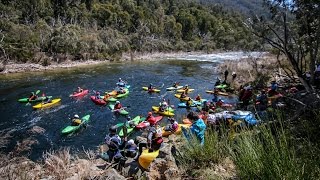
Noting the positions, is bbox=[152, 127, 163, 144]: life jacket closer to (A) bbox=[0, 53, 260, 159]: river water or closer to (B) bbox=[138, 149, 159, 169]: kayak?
(B) bbox=[138, 149, 159, 169]: kayak

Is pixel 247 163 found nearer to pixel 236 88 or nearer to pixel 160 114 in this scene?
pixel 160 114

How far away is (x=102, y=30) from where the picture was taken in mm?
67812

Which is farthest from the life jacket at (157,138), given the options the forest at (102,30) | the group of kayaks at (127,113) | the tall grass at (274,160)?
the forest at (102,30)

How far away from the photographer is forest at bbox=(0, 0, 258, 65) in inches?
1751

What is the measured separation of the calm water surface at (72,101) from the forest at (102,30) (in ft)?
14.5

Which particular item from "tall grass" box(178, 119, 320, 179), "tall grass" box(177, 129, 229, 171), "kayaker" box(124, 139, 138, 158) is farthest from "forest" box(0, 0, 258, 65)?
"tall grass" box(178, 119, 320, 179)

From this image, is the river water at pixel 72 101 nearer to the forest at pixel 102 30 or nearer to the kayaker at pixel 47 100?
the kayaker at pixel 47 100

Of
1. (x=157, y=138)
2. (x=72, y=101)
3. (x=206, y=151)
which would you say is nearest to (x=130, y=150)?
(x=157, y=138)

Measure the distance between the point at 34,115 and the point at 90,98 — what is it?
5.30 meters

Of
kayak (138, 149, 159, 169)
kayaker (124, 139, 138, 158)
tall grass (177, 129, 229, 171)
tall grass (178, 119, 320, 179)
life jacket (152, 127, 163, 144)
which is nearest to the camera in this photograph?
tall grass (178, 119, 320, 179)

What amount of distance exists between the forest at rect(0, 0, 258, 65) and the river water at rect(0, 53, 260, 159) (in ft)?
14.9

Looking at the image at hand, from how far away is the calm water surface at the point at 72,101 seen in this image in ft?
51.5

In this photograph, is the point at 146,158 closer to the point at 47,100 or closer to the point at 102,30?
the point at 47,100

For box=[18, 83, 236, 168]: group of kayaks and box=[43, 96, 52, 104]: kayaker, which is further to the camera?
box=[43, 96, 52, 104]: kayaker
